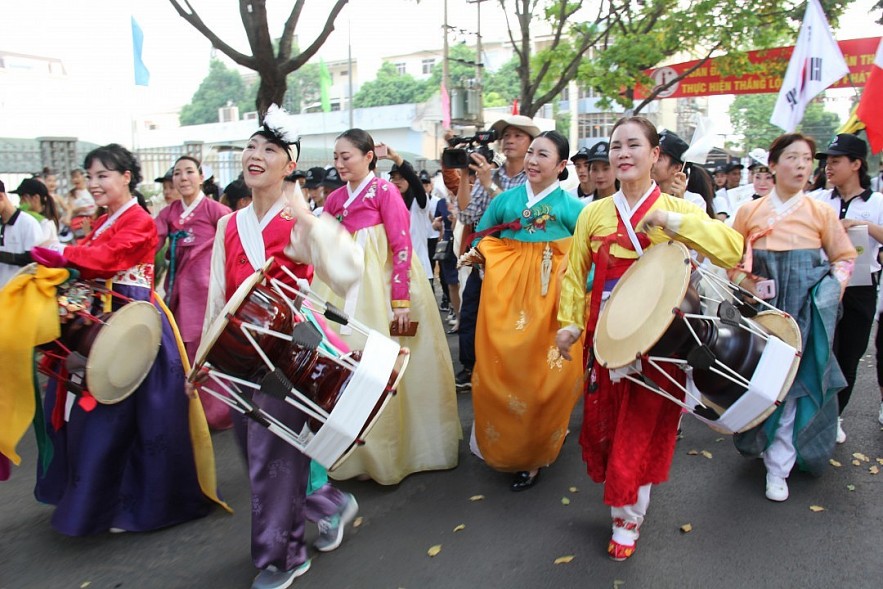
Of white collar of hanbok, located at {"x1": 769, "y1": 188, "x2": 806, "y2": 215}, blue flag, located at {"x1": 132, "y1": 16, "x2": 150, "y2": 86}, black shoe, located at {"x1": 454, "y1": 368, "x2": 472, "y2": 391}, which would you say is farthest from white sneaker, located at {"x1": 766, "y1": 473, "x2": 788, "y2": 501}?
blue flag, located at {"x1": 132, "y1": 16, "x2": 150, "y2": 86}

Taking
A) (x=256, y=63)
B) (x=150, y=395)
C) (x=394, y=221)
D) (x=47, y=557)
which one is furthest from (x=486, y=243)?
(x=256, y=63)

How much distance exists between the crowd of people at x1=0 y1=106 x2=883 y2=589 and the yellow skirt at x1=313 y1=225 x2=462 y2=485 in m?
0.01

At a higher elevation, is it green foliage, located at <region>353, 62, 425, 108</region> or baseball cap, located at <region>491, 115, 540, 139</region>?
green foliage, located at <region>353, 62, 425, 108</region>

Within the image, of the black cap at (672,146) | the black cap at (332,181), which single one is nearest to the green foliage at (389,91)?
the black cap at (332,181)

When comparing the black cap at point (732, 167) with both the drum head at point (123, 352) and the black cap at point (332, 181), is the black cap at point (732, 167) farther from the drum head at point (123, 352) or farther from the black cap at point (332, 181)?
the drum head at point (123, 352)

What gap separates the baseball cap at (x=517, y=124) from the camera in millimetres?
4211

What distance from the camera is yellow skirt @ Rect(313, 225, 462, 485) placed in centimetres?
385

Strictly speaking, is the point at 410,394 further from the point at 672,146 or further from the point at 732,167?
the point at 732,167

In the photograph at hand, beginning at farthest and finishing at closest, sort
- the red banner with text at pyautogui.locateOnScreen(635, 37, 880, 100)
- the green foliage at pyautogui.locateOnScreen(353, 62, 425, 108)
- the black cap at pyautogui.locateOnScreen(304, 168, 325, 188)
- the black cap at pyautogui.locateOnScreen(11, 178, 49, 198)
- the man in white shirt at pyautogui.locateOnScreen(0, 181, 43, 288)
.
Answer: the green foliage at pyautogui.locateOnScreen(353, 62, 425, 108)
the red banner with text at pyautogui.locateOnScreen(635, 37, 880, 100)
the black cap at pyautogui.locateOnScreen(304, 168, 325, 188)
the black cap at pyautogui.locateOnScreen(11, 178, 49, 198)
the man in white shirt at pyautogui.locateOnScreen(0, 181, 43, 288)

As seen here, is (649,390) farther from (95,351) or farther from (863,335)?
(95,351)

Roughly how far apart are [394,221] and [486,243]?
0.53 metres

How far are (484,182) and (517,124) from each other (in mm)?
442

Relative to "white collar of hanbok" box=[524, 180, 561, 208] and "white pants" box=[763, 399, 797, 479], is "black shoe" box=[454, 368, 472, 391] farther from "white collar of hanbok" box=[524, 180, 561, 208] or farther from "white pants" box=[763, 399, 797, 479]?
"white pants" box=[763, 399, 797, 479]

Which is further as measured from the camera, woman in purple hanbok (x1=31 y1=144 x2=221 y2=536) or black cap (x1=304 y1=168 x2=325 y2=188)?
black cap (x1=304 y1=168 x2=325 y2=188)
